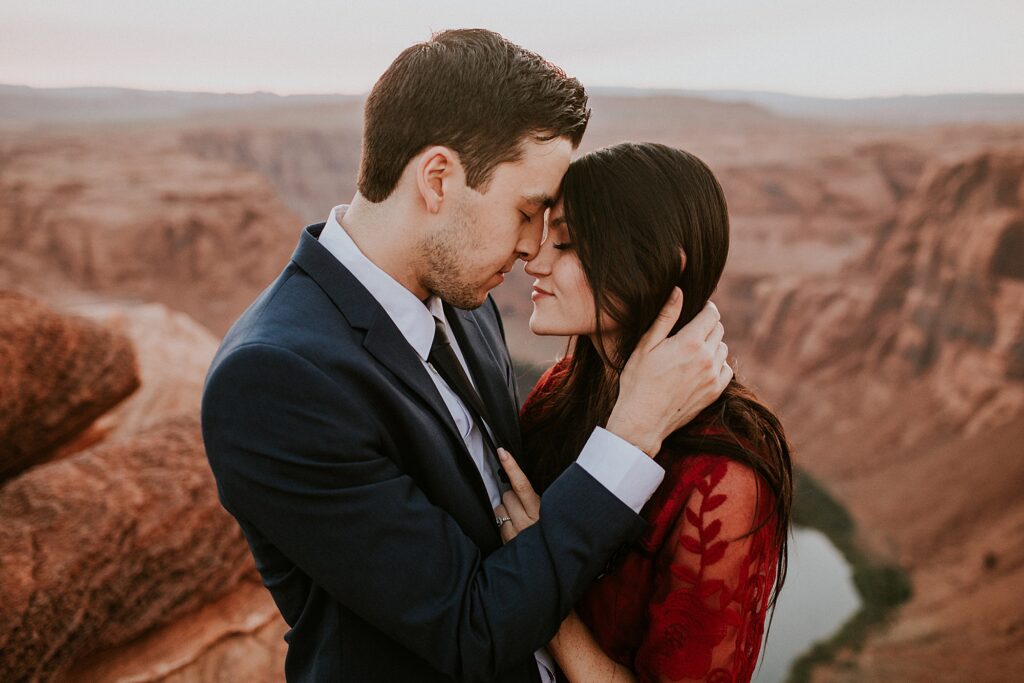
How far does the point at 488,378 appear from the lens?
238 centimetres

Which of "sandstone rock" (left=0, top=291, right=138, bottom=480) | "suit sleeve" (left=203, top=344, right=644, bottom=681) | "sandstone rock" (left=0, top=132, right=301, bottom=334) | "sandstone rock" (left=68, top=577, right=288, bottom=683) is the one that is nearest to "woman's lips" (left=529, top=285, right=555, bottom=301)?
"suit sleeve" (left=203, top=344, right=644, bottom=681)

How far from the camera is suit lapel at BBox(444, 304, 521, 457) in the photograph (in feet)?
7.58

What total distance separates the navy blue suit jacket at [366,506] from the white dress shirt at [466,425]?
56mm

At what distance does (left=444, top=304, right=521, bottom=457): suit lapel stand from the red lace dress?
54 centimetres

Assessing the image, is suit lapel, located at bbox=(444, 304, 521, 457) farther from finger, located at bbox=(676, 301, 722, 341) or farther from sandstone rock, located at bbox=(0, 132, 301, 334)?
sandstone rock, located at bbox=(0, 132, 301, 334)

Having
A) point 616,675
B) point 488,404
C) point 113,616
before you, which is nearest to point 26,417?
point 113,616

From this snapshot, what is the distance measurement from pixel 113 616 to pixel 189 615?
55 cm

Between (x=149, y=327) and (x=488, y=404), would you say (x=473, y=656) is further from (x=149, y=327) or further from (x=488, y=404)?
(x=149, y=327)

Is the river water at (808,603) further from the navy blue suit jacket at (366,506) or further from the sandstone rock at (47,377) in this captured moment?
the navy blue suit jacket at (366,506)

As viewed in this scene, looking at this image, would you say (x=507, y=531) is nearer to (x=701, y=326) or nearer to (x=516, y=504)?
(x=516, y=504)

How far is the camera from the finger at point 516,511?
1.97 meters

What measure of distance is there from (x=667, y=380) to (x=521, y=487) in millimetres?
507

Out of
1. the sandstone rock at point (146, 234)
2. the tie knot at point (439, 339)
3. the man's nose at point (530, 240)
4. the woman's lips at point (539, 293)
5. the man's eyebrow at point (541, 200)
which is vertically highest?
the man's eyebrow at point (541, 200)

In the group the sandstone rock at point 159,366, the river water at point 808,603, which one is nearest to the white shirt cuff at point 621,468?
the sandstone rock at point 159,366
